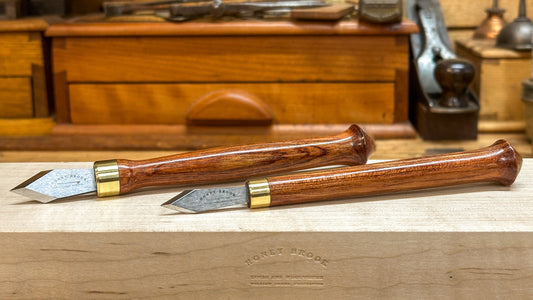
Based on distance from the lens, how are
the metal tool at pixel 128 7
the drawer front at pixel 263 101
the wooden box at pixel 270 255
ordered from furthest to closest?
the metal tool at pixel 128 7, the drawer front at pixel 263 101, the wooden box at pixel 270 255

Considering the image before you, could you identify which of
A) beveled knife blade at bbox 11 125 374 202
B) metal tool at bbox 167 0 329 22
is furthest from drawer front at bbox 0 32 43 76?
beveled knife blade at bbox 11 125 374 202

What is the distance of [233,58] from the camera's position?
5.41 ft

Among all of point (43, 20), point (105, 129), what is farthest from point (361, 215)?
point (43, 20)

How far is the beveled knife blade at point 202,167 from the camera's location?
88cm

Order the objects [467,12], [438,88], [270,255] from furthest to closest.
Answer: [467,12]
[438,88]
[270,255]

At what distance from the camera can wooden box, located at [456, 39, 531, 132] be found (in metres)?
1.68

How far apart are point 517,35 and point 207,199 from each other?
3.78ft

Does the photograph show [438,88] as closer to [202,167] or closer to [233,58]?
[233,58]

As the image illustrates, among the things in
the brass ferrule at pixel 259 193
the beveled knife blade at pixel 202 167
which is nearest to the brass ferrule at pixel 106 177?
the beveled knife blade at pixel 202 167

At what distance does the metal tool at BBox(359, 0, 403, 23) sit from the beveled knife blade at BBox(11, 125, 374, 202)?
70 centimetres

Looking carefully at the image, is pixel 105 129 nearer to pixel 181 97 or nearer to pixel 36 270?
pixel 181 97

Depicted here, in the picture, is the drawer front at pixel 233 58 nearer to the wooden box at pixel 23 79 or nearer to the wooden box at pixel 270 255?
the wooden box at pixel 23 79

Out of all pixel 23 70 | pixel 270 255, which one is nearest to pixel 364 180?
pixel 270 255

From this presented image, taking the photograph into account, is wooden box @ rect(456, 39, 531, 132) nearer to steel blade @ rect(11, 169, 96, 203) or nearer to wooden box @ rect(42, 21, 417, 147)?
wooden box @ rect(42, 21, 417, 147)
